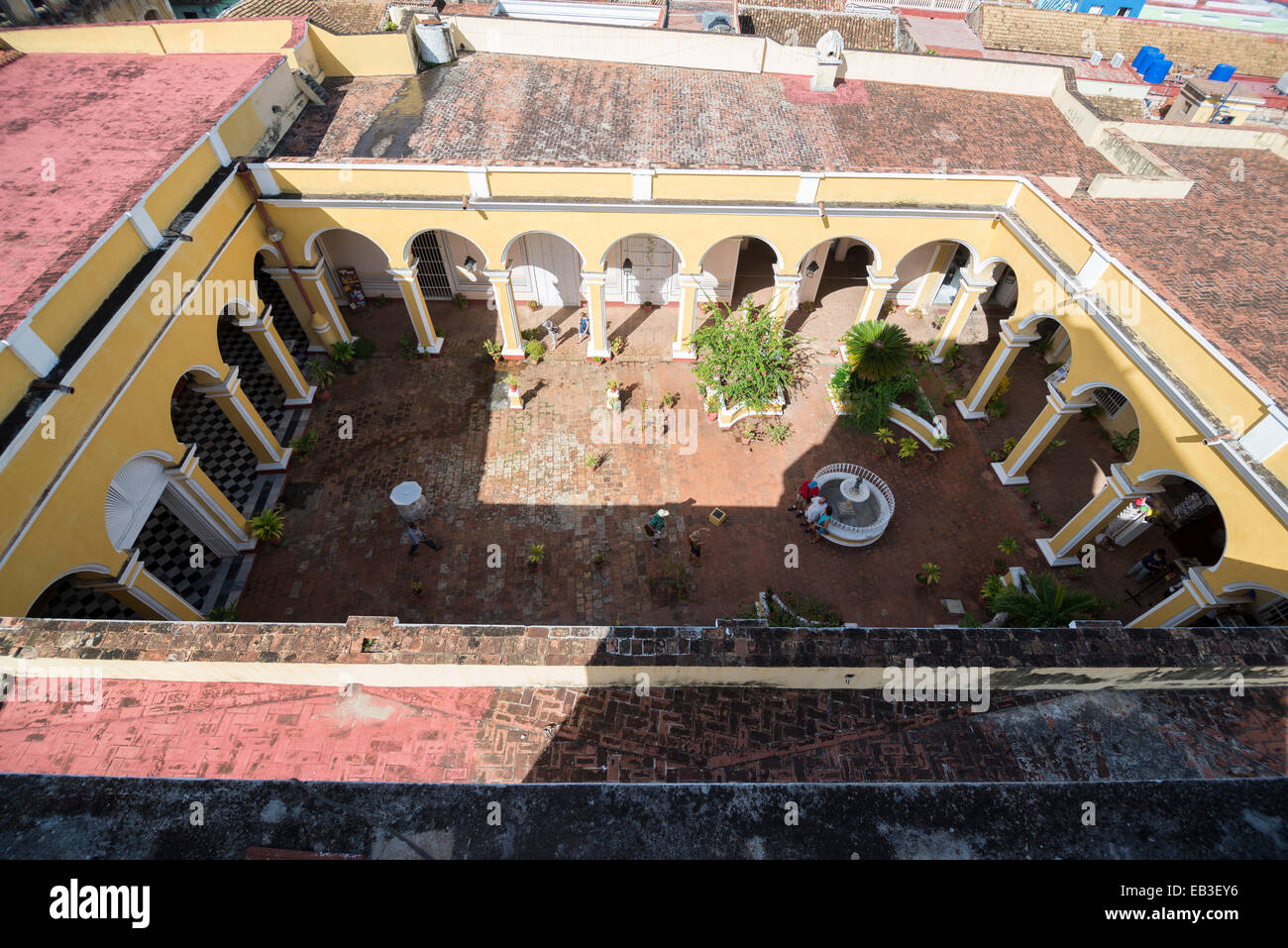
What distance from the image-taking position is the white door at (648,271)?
20.5 meters

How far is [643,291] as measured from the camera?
21781 mm

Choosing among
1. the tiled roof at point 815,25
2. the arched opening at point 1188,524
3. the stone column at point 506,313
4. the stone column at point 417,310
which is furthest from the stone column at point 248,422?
the tiled roof at point 815,25

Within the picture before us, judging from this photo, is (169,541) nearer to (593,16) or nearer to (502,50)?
(502,50)

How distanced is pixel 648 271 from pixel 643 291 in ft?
2.50

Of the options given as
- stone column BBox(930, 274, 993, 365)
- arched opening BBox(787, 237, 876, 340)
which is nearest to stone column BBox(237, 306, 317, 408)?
arched opening BBox(787, 237, 876, 340)

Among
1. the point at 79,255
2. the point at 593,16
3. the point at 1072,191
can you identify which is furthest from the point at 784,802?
the point at 593,16

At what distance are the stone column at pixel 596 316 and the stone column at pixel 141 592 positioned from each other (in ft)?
40.7

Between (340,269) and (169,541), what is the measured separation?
10729 mm

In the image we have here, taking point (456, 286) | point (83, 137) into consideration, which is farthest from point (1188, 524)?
point (83, 137)

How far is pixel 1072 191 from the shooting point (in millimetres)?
15898

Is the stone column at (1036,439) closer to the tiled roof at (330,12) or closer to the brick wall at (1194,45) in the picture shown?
the tiled roof at (330,12)

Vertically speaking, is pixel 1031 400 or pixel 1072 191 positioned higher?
pixel 1072 191

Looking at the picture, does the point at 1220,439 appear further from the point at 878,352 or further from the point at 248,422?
the point at 248,422
